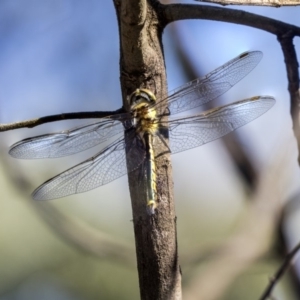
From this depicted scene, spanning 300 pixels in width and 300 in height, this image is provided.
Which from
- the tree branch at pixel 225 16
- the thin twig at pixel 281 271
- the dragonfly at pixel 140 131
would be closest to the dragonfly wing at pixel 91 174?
the dragonfly at pixel 140 131

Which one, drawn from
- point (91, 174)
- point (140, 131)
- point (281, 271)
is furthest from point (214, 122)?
point (281, 271)

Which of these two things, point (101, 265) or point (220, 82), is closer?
point (220, 82)

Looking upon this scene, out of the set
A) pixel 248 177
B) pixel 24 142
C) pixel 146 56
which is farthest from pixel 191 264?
pixel 146 56

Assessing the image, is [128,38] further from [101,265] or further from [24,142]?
[101,265]

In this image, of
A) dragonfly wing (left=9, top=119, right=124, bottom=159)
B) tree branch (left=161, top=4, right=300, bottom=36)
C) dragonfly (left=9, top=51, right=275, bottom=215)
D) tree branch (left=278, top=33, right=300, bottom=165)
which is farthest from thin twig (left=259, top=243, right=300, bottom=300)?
dragonfly wing (left=9, top=119, right=124, bottom=159)

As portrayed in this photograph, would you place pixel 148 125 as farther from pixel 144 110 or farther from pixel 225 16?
pixel 225 16

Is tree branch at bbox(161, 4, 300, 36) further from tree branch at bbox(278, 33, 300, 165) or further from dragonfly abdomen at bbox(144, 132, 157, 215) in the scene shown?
dragonfly abdomen at bbox(144, 132, 157, 215)

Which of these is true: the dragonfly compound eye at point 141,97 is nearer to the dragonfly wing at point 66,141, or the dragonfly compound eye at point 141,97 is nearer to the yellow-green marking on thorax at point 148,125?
the yellow-green marking on thorax at point 148,125

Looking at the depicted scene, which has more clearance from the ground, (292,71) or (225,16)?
(225,16)
